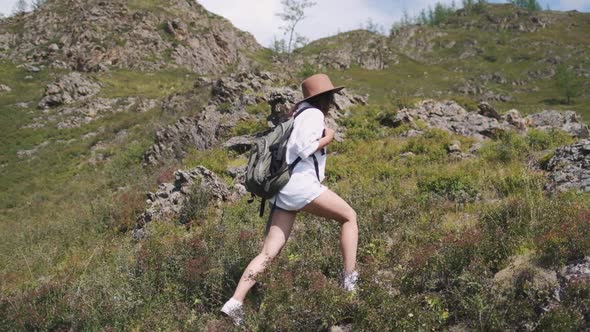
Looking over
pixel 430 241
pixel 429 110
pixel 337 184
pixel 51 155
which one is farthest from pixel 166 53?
pixel 430 241


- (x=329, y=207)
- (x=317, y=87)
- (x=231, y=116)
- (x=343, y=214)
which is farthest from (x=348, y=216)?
(x=231, y=116)

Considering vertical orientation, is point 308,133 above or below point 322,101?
below

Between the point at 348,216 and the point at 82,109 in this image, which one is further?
the point at 82,109

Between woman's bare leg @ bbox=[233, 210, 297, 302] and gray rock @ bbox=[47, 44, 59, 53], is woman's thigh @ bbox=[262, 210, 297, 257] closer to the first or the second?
woman's bare leg @ bbox=[233, 210, 297, 302]

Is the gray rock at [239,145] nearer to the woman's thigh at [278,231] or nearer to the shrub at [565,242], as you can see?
the woman's thigh at [278,231]

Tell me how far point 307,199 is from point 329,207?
231 millimetres

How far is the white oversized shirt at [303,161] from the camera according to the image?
4367 mm

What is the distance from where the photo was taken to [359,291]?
4352mm

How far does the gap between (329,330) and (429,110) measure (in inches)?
523

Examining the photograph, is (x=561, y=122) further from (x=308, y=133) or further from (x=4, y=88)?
(x=4, y=88)

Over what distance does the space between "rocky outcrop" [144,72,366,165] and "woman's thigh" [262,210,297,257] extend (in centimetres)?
973

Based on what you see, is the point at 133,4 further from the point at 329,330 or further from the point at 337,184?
the point at 329,330

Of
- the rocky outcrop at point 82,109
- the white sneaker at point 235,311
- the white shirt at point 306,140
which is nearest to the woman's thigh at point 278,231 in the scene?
the white shirt at point 306,140

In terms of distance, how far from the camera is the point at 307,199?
4.46 meters
